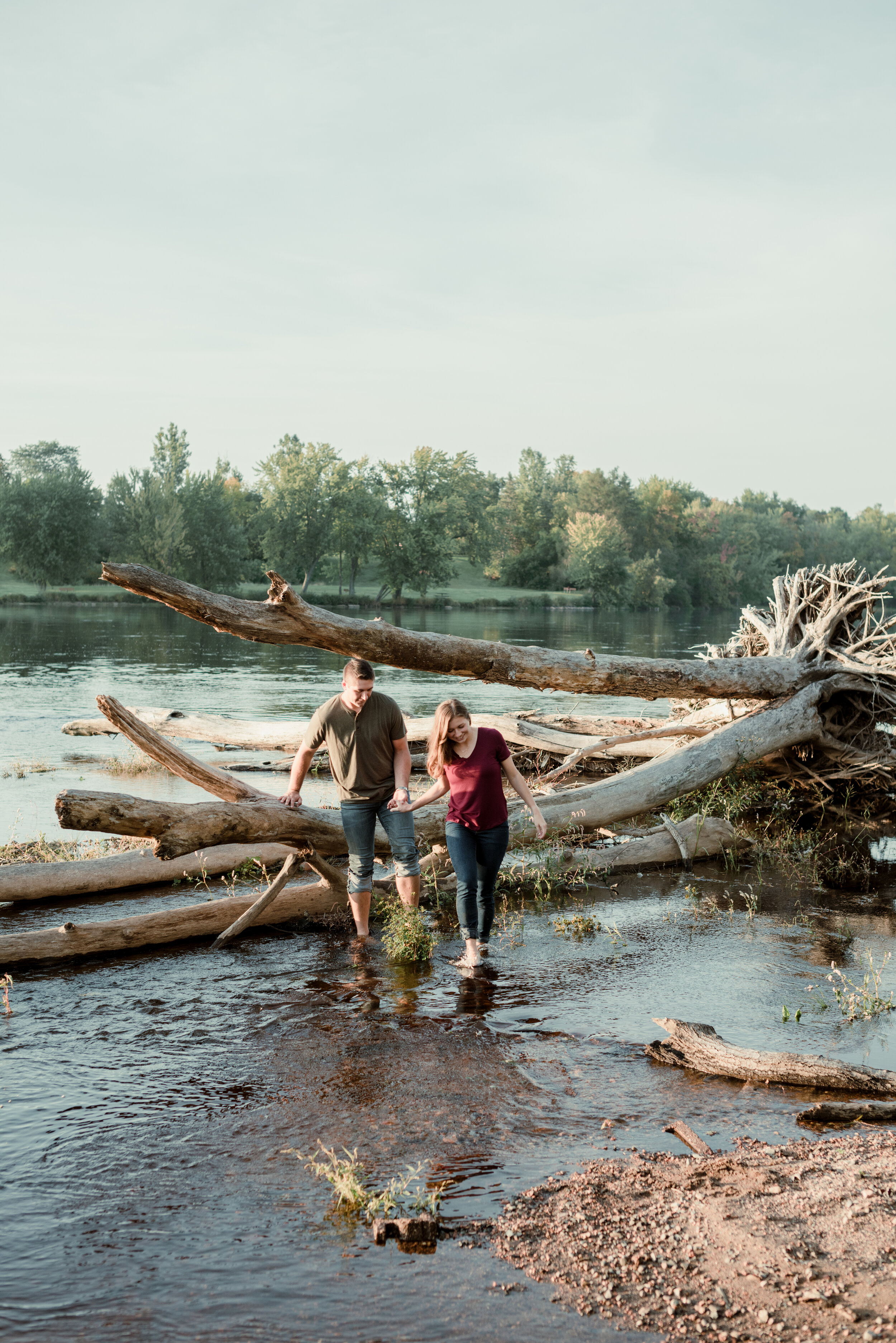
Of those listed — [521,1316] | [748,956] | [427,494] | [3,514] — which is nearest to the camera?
[521,1316]

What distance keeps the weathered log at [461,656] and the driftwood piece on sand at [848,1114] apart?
4.70 meters

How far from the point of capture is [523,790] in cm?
779

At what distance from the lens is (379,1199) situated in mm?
4234

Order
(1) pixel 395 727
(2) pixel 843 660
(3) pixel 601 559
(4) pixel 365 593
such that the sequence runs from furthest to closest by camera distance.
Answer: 1. (3) pixel 601 559
2. (4) pixel 365 593
3. (2) pixel 843 660
4. (1) pixel 395 727

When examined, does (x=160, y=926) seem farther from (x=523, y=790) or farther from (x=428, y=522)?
(x=428, y=522)

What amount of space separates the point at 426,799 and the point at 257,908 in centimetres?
160

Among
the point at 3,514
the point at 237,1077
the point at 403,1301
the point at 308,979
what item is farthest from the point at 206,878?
the point at 3,514

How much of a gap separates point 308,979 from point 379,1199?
10.3 feet

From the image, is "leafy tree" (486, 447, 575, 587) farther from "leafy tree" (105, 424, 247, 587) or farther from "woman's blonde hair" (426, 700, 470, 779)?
"woman's blonde hair" (426, 700, 470, 779)

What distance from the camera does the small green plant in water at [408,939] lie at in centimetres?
755

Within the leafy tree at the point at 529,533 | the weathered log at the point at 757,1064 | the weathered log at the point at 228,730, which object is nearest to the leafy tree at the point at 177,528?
the leafy tree at the point at 529,533

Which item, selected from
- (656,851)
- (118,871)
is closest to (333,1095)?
(118,871)

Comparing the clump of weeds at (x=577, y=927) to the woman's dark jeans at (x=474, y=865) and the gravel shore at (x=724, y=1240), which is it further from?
the gravel shore at (x=724, y=1240)

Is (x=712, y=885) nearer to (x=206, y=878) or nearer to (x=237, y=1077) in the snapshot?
(x=206, y=878)
